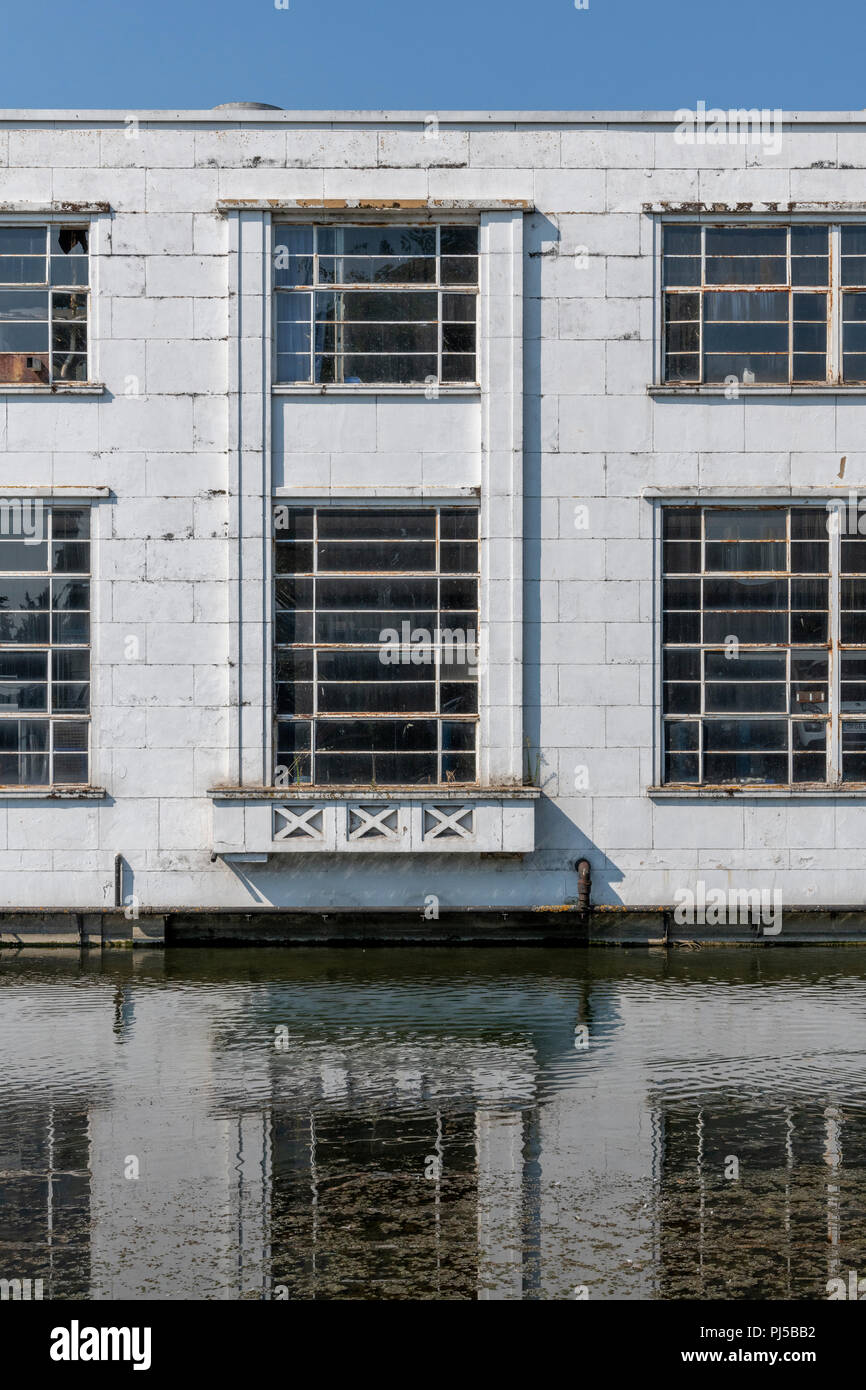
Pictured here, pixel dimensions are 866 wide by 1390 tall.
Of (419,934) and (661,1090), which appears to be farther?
(419,934)

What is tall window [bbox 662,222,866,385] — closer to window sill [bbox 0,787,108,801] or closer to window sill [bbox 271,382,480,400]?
window sill [bbox 271,382,480,400]

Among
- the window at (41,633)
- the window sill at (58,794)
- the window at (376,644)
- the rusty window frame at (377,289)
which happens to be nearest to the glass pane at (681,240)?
the rusty window frame at (377,289)

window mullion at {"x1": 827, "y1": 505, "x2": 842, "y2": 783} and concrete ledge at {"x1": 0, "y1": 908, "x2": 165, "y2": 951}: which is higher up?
window mullion at {"x1": 827, "y1": 505, "x2": 842, "y2": 783}

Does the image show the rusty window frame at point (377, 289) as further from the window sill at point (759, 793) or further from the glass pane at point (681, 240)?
the window sill at point (759, 793)

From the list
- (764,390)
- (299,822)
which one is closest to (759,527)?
(764,390)

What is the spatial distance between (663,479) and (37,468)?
7.50m

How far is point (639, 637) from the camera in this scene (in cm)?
1759

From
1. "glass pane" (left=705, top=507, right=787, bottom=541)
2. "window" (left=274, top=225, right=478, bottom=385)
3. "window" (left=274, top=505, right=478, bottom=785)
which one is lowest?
"window" (left=274, top=505, right=478, bottom=785)

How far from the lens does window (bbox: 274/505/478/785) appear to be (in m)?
17.5

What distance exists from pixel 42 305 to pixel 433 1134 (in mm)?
12069

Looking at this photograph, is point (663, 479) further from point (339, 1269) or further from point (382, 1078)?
point (339, 1269)

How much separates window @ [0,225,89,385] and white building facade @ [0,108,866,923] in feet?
0.12

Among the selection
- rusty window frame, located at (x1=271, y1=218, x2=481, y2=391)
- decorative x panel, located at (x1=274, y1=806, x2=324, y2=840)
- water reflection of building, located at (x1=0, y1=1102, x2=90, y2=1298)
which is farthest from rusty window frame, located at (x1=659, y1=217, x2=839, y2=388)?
water reflection of building, located at (x1=0, y1=1102, x2=90, y2=1298)

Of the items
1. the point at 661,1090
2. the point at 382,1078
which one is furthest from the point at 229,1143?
the point at 661,1090
